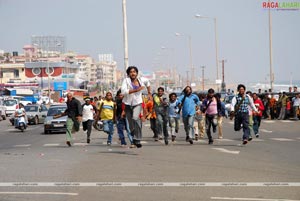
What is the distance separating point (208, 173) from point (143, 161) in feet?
8.82

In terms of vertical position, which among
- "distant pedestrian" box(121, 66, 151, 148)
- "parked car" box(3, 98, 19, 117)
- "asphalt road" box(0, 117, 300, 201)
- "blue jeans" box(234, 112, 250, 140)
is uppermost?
"distant pedestrian" box(121, 66, 151, 148)

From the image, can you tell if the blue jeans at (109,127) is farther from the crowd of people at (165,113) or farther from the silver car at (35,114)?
the silver car at (35,114)

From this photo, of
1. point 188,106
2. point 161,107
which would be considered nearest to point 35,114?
point 161,107

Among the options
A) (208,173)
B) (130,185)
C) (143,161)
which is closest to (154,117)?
(143,161)

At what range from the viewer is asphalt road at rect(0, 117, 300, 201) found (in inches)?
403

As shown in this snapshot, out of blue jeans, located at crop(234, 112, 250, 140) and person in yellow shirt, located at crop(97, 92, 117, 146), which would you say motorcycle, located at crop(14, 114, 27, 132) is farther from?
blue jeans, located at crop(234, 112, 250, 140)

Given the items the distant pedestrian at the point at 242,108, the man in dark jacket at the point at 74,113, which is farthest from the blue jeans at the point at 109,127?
the distant pedestrian at the point at 242,108

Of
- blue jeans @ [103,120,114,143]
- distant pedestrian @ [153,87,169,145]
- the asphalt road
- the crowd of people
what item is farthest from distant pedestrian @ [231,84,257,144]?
blue jeans @ [103,120,114,143]

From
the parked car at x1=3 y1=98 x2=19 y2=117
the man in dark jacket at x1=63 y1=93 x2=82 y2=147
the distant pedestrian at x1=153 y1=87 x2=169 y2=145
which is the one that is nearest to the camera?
the man in dark jacket at x1=63 y1=93 x2=82 y2=147

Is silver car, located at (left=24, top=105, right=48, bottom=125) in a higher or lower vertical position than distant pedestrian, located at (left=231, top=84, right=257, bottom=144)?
lower

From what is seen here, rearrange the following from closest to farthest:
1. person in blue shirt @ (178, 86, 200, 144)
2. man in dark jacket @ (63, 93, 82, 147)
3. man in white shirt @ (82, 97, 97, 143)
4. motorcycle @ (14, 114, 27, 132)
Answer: man in dark jacket @ (63, 93, 82, 147), person in blue shirt @ (178, 86, 200, 144), man in white shirt @ (82, 97, 97, 143), motorcycle @ (14, 114, 27, 132)

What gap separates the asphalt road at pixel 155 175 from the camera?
1024 cm

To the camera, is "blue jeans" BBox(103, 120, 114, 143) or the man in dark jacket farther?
"blue jeans" BBox(103, 120, 114, 143)

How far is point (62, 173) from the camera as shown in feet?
43.0
